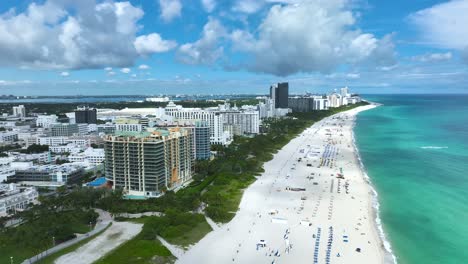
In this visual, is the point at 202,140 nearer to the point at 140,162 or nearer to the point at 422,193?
the point at 140,162

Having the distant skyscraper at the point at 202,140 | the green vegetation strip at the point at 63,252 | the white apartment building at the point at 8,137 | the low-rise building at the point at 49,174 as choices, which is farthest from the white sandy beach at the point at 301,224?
the white apartment building at the point at 8,137

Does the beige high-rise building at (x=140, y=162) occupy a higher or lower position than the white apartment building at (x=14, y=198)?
higher

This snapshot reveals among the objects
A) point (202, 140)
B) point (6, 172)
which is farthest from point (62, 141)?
point (202, 140)

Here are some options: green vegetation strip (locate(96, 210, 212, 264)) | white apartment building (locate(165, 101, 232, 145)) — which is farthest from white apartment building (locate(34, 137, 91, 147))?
green vegetation strip (locate(96, 210, 212, 264))

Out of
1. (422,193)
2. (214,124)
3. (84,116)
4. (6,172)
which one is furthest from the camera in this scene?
(84,116)

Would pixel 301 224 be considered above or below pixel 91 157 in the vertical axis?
below

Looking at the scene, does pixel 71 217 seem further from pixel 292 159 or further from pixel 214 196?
pixel 292 159

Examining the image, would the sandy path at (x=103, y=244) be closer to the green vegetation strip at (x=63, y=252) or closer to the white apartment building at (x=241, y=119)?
the green vegetation strip at (x=63, y=252)
